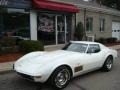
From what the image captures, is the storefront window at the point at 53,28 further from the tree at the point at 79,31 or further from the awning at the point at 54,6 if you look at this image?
the awning at the point at 54,6

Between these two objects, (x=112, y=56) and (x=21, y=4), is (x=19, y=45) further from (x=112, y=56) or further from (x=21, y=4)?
(x=112, y=56)

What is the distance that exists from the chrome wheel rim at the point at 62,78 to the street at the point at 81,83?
0.21 metres

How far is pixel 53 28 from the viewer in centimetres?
1371

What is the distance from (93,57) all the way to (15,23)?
21.7 feet

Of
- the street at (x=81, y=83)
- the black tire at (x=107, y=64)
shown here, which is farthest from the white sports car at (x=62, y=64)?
the street at (x=81, y=83)

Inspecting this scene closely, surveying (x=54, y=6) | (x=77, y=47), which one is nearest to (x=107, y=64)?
(x=77, y=47)

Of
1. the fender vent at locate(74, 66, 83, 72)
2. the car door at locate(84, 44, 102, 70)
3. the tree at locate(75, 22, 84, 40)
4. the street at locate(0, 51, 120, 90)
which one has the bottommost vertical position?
the street at locate(0, 51, 120, 90)

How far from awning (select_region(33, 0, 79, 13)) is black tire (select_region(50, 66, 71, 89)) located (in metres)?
7.13

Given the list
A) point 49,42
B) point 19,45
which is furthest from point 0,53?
point 49,42

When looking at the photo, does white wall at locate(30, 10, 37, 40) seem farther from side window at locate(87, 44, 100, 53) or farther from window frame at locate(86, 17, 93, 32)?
window frame at locate(86, 17, 93, 32)

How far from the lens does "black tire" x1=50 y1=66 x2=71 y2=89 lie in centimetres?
492

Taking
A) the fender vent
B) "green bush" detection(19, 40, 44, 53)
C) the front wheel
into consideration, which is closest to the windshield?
the fender vent

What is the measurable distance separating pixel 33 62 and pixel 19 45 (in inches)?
230

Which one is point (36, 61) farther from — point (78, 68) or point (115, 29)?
point (115, 29)
